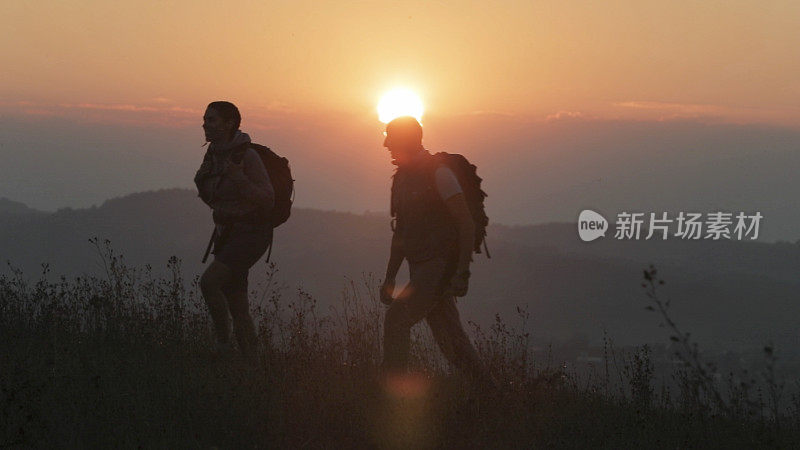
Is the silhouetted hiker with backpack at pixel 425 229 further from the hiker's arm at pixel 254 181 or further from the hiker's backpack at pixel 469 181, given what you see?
the hiker's arm at pixel 254 181

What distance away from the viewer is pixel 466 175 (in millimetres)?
6672

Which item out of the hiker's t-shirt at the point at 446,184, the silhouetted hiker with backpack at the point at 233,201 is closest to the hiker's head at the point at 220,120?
the silhouetted hiker with backpack at the point at 233,201

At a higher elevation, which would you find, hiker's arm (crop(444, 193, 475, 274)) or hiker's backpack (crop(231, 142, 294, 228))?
hiker's backpack (crop(231, 142, 294, 228))

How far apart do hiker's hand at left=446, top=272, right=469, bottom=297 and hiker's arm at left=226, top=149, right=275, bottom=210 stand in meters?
1.88

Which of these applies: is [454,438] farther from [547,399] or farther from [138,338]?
[138,338]

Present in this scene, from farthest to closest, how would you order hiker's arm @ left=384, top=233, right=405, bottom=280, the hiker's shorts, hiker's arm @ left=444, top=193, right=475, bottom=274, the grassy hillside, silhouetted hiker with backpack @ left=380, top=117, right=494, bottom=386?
the hiker's shorts → hiker's arm @ left=384, top=233, right=405, bottom=280 → silhouetted hiker with backpack @ left=380, top=117, right=494, bottom=386 → hiker's arm @ left=444, top=193, right=475, bottom=274 → the grassy hillside

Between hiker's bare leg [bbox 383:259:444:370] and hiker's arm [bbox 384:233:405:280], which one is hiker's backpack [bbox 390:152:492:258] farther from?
hiker's arm [bbox 384:233:405:280]

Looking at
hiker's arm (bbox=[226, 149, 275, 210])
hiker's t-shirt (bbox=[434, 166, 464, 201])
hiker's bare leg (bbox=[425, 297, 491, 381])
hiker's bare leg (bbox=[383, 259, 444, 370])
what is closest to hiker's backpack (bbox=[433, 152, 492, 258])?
hiker's t-shirt (bbox=[434, 166, 464, 201])

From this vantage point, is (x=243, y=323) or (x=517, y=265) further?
(x=517, y=265)

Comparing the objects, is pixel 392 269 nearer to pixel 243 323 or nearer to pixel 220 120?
pixel 243 323

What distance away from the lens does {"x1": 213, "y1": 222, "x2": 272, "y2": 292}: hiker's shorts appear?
7652 mm

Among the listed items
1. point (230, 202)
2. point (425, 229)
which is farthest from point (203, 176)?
point (425, 229)

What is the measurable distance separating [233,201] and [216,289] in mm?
734

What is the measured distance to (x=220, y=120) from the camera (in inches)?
301
